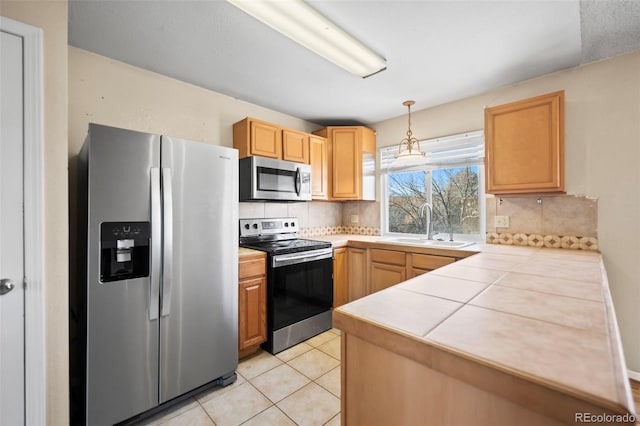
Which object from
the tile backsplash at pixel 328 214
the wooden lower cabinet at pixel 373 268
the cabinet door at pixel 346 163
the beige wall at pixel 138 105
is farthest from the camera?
the cabinet door at pixel 346 163

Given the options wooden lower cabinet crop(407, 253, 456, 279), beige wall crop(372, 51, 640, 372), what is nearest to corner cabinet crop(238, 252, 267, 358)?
wooden lower cabinet crop(407, 253, 456, 279)

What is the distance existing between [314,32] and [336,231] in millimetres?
2564

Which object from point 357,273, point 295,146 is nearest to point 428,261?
point 357,273

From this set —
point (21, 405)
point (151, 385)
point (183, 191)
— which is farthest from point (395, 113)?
point (21, 405)

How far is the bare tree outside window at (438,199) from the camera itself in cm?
286

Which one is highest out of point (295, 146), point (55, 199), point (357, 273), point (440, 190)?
point (295, 146)

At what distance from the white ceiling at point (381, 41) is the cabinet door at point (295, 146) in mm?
426

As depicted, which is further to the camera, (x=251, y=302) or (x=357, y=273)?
(x=357, y=273)

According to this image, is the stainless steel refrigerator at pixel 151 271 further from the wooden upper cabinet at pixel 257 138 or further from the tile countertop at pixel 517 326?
the tile countertop at pixel 517 326

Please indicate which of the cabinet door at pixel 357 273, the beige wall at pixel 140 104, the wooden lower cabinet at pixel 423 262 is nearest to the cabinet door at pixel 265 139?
the beige wall at pixel 140 104

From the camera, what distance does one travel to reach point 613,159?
80.0 inches

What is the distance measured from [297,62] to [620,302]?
2995 millimetres

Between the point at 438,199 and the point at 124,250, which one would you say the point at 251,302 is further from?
the point at 438,199

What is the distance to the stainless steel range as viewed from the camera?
2.27 meters
